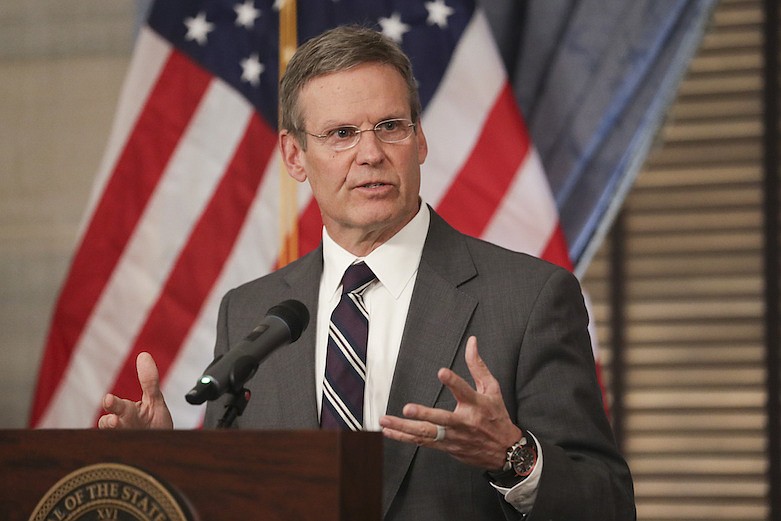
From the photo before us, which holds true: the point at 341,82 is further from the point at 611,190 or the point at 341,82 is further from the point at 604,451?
the point at 611,190

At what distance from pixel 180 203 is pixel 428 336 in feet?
6.17

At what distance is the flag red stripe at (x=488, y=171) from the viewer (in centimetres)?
347

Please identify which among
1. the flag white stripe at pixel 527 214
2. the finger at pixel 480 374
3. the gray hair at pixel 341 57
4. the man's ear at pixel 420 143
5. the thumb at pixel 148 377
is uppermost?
the flag white stripe at pixel 527 214

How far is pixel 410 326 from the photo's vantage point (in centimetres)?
203

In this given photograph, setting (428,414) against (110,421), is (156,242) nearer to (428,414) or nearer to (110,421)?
(110,421)

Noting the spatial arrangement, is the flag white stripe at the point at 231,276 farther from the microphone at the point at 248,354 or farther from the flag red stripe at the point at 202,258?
the microphone at the point at 248,354

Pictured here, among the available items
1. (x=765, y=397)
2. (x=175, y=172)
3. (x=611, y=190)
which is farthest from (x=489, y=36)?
(x=765, y=397)

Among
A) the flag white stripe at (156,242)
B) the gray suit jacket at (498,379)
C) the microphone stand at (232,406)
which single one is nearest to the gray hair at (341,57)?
the gray suit jacket at (498,379)

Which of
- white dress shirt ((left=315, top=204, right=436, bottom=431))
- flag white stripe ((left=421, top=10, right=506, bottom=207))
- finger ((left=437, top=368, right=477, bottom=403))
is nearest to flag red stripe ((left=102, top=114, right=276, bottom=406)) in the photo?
Result: flag white stripe ((left=421, top=10, right=506, bottom=207))

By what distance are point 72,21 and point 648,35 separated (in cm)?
203

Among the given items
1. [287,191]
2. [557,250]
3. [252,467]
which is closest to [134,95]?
[287,191]

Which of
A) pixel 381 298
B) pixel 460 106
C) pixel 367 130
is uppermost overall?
pixel 460 106

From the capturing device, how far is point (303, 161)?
227 centimetres

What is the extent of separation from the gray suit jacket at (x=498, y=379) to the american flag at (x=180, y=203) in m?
1.53
